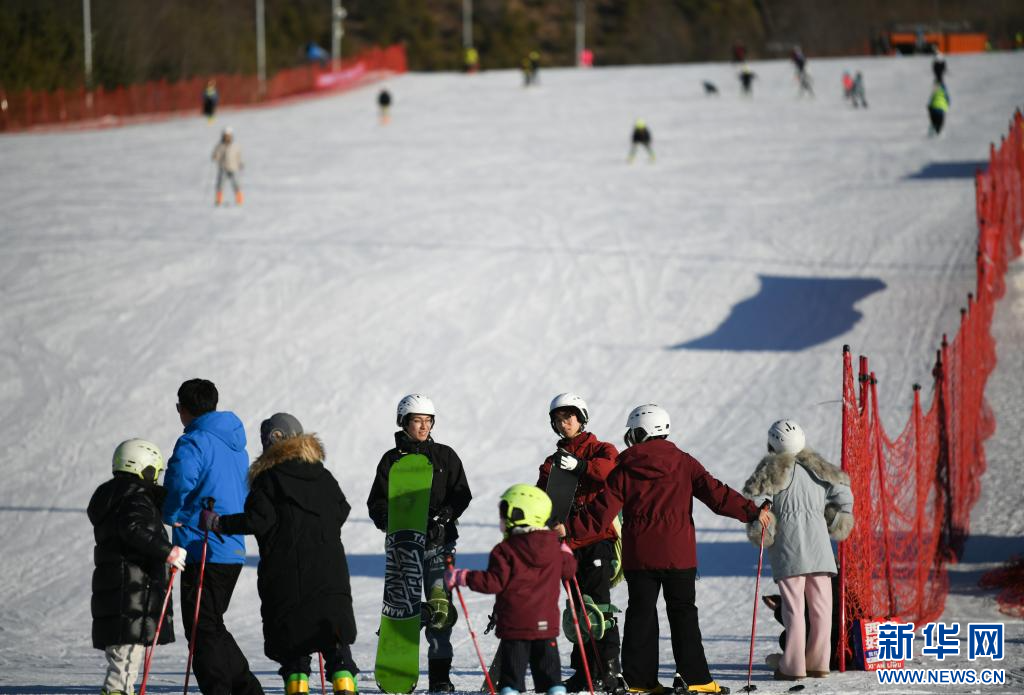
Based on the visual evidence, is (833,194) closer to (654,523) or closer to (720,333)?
(720,333)

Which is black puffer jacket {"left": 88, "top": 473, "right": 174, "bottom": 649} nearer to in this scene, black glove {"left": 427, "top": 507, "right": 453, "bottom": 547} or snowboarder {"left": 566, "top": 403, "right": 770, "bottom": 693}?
black glove {"left": 427, "top": 507, "right": 453, "bottom": 547}

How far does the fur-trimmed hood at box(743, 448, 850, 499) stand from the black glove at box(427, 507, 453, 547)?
1492mm

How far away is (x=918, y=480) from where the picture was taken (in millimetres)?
9414

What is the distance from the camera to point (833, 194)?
1016 inches

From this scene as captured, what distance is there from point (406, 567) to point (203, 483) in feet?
3.30

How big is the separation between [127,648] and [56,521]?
6.72 meters

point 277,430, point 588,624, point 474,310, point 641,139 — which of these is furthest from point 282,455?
point 641,139

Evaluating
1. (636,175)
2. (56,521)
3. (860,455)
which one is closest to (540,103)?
(636,175)

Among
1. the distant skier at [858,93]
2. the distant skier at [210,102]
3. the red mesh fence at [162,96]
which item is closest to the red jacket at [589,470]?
the distant skier at [858,93]

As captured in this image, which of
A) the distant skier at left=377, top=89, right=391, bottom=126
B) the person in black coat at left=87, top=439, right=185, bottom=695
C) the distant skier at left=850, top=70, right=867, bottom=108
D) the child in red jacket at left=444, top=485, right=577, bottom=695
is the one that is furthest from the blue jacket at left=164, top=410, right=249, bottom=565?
the distant skier at left=850, top=70, right=867, bottom=108

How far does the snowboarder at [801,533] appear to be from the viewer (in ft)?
23.6

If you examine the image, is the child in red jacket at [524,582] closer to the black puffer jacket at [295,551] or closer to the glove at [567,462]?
the black puffer jacket at [295,551]

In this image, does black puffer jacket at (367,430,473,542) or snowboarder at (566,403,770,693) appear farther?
black puffer jacket at (367,430,473,542)

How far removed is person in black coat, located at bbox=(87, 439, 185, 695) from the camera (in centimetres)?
621
